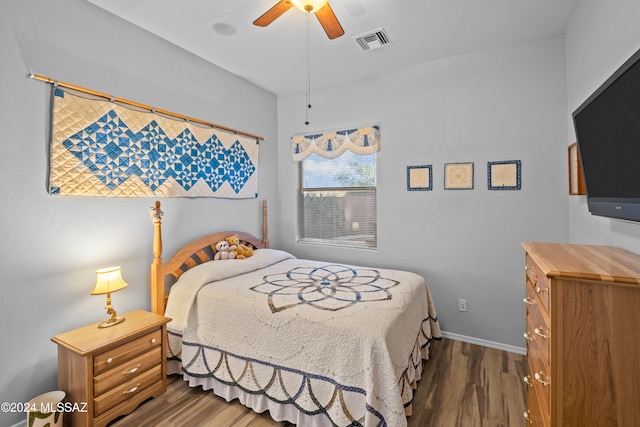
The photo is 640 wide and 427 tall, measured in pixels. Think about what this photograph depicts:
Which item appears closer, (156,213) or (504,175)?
(156,213)

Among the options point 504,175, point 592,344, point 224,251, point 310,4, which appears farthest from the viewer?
point 224,251

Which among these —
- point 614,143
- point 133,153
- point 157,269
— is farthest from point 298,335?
point 133,153

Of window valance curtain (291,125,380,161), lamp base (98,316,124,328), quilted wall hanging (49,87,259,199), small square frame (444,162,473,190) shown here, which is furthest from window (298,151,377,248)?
lamp base (98,316,124,328)

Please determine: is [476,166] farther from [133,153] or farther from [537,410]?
[133,153]

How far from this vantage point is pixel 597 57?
1863 millimetres

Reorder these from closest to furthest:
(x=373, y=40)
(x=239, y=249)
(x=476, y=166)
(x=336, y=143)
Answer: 1. (x=373, y=40)
2. (x=476, y=166)
3. (x=239, y=249)
4. (x=336, y=143)

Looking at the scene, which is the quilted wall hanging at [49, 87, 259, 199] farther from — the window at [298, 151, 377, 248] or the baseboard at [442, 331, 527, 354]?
the baseboard at [442, 331, 527, 354]

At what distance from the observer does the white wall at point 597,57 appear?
1.48m

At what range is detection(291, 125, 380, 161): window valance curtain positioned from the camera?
3.36 meters

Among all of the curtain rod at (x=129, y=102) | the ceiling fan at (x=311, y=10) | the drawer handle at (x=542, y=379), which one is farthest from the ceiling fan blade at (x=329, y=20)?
the drawer handle at (x=542, y=379)

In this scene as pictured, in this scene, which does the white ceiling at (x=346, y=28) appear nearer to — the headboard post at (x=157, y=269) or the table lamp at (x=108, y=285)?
the headboard post at (x=157, y=269)

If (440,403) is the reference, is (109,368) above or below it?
above

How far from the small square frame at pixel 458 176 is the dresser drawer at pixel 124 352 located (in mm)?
2888

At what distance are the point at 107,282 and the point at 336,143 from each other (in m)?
2.67
